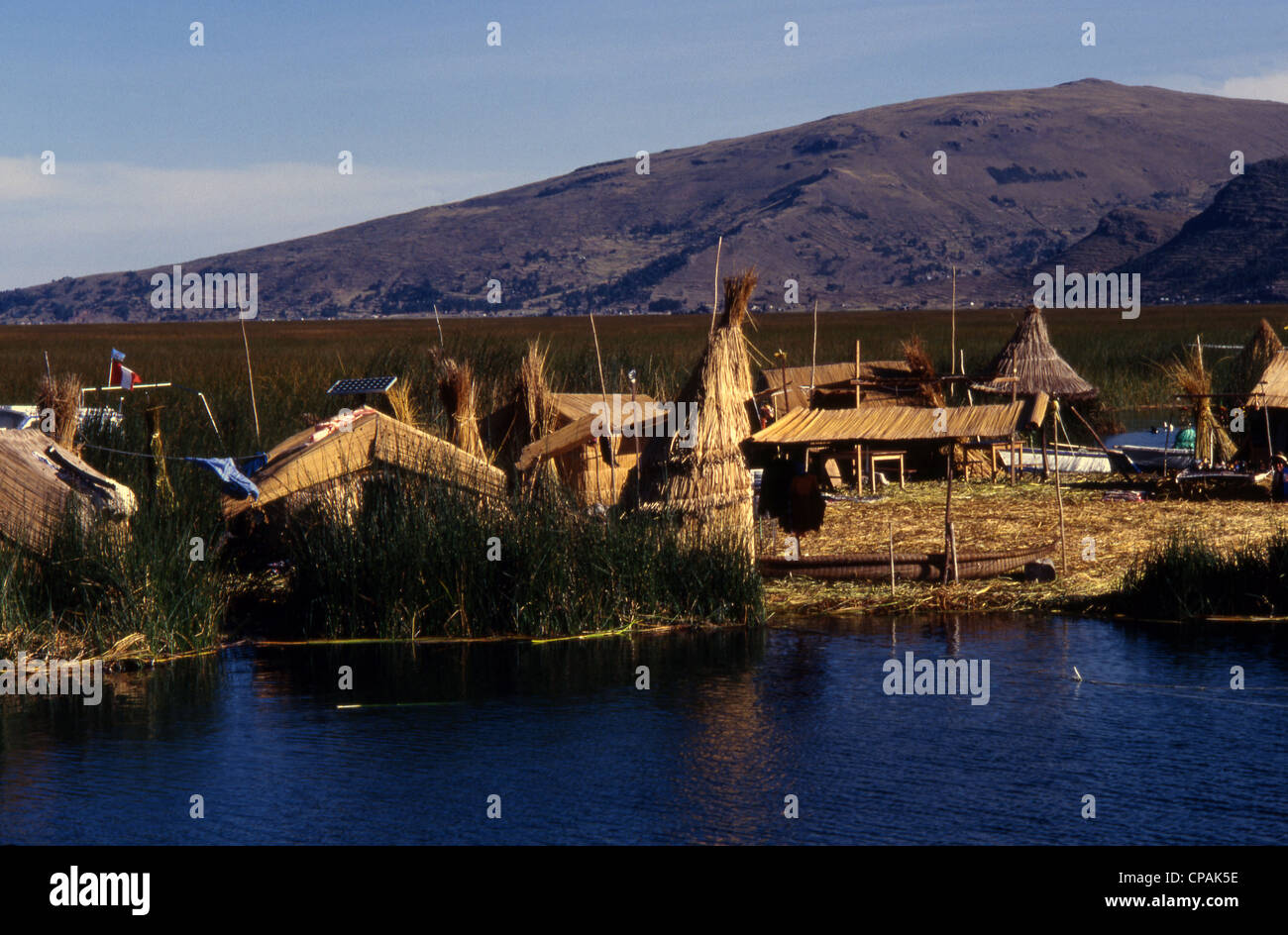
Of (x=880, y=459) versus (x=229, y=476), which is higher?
(x=229, y=476)

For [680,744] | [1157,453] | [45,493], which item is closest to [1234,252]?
[1157,453]

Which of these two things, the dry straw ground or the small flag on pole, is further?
the small flag on pole

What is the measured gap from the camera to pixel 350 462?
42.7 ft

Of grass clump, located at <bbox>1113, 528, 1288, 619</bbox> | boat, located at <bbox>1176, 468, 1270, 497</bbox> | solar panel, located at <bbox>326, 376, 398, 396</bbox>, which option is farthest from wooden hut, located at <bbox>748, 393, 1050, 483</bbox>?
grass clump, located at <bbox>1113, 528, 1288, 619</bbox>

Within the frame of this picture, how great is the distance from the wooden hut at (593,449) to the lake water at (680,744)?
3.28m

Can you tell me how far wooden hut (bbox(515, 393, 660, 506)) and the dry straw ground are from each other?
1.52 m

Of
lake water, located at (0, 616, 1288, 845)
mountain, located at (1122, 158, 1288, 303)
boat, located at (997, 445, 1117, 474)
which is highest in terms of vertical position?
mountain, located at (1122, 158, 1288, 303)

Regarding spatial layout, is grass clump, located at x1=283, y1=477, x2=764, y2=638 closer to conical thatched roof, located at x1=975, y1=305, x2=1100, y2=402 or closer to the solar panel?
the solar panel

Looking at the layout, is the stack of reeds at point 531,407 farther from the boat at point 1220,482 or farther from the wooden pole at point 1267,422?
the wooden pole at point 1267,422

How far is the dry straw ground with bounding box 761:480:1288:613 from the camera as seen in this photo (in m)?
11.9

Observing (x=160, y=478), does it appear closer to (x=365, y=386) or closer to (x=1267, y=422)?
(x=365, y=386)

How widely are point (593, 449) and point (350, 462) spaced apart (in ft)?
8.41
